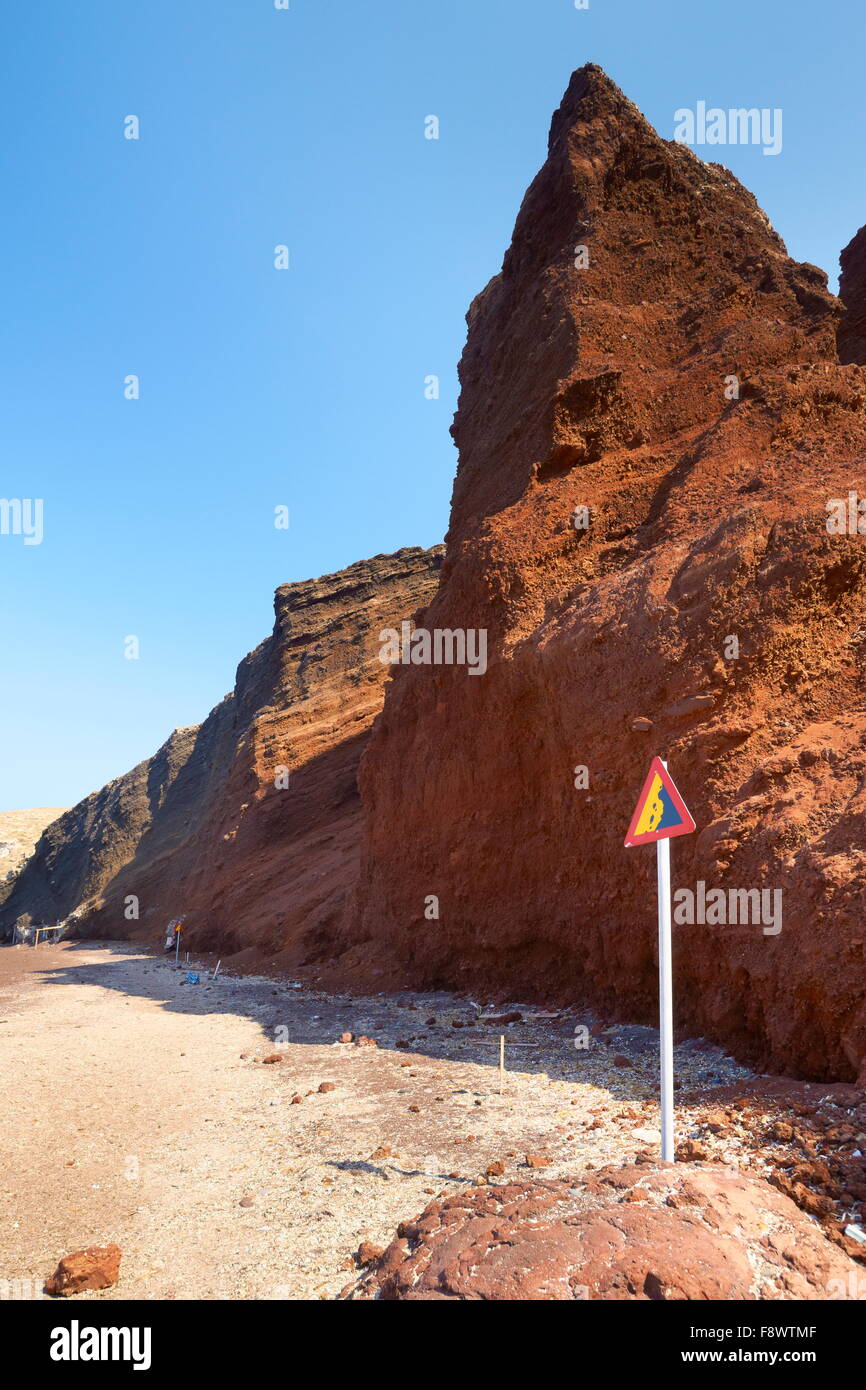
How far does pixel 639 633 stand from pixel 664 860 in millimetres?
7046

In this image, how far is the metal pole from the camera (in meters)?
5.04

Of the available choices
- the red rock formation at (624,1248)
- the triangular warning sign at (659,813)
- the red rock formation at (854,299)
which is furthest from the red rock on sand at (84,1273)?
the red rock formation at (854,299)

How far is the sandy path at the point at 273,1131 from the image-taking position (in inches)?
200

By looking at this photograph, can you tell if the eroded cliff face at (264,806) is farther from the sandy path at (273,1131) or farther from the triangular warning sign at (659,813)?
the triangular warning sign at (659,813)

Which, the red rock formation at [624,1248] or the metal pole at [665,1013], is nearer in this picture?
the red rock formation at [624,1248]

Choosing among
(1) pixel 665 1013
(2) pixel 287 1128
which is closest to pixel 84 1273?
(2) pixel 287 1128

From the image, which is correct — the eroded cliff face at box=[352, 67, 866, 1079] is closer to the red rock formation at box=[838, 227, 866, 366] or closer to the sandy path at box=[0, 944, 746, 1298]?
the sandy path at box=[0, 944, 746, 1298]

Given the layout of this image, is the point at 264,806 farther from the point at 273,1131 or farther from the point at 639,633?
the point at 273,1131

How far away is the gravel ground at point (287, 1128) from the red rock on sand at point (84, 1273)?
8cm

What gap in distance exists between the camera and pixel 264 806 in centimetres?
3362

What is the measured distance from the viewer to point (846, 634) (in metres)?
10.5

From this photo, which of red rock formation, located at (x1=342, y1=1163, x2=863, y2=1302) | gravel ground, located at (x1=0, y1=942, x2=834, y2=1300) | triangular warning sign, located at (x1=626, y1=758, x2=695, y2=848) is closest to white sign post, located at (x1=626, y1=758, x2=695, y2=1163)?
triangular warning sign, located at (x1=626, y1=758, x2=695, y2=848)

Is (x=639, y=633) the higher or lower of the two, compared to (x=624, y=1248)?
higher
